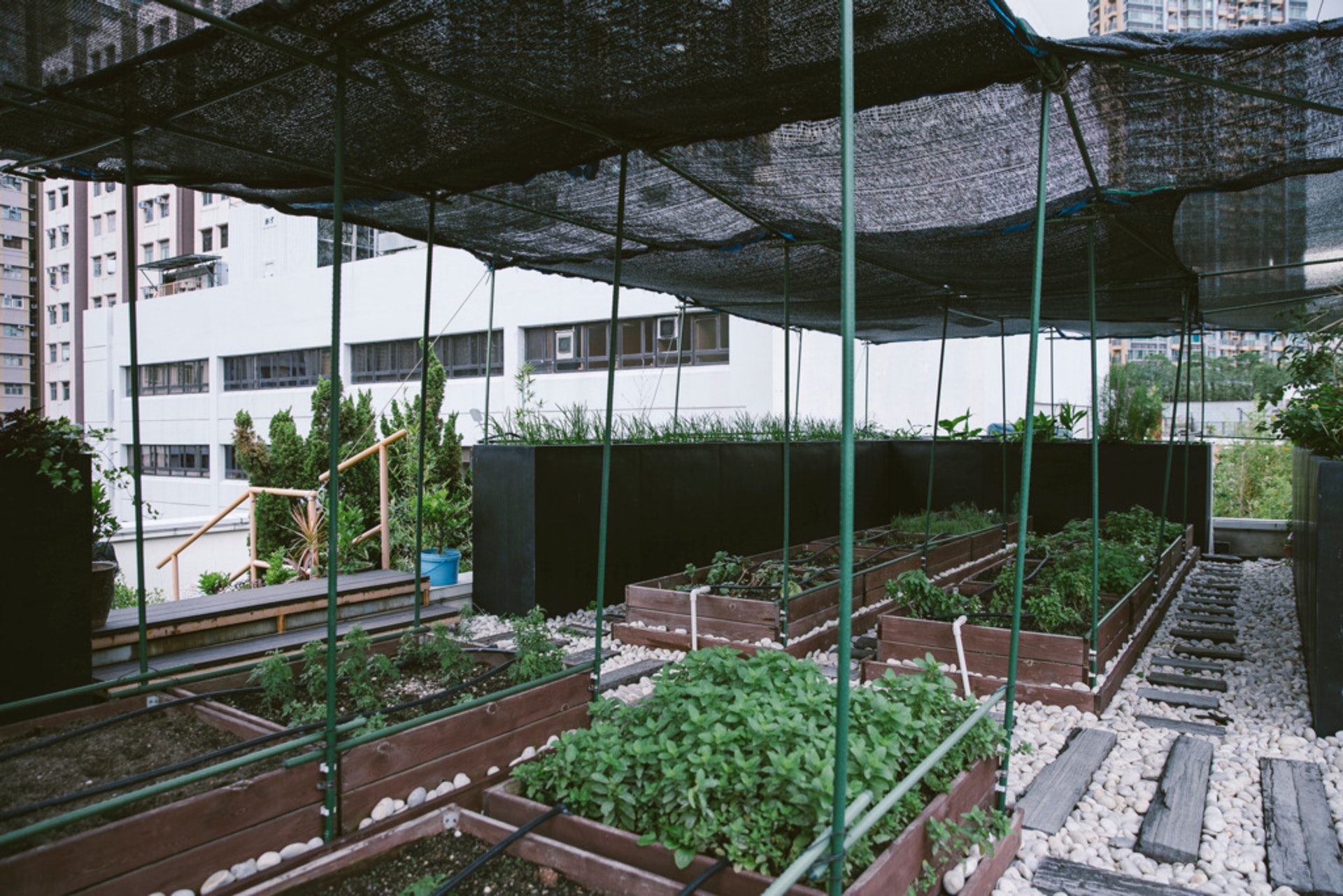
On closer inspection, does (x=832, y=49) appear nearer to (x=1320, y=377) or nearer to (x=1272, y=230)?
(x=1272, y=230)

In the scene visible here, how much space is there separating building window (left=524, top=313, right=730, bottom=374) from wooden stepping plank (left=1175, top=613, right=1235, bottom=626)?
861 cm

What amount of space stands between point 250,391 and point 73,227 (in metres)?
21.8

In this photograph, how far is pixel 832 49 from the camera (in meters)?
2.44

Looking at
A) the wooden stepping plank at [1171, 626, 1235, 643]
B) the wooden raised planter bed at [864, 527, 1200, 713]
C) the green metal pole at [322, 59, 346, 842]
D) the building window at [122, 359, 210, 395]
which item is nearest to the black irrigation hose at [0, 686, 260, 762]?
the green metal pole at [322, 59, 346, 842]

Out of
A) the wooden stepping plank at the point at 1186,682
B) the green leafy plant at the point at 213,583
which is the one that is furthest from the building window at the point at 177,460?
the wooden stepping plank at the point at 1186,682

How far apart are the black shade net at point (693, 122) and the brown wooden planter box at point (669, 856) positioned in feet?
7.09

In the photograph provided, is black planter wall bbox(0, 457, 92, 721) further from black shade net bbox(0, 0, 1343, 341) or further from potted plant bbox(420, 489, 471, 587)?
potted plant bbox(420, 489, 471, 587)

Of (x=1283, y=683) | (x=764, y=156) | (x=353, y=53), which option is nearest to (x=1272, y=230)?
(x=1283, y=683)

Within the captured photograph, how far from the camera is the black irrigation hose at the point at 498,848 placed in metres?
1.82

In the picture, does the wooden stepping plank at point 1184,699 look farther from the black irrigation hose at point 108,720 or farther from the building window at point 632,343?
the building window at point 632,343

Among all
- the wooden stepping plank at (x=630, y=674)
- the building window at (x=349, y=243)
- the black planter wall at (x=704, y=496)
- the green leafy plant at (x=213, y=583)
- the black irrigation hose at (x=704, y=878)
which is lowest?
the green leafy plant at (x=213, y=583)

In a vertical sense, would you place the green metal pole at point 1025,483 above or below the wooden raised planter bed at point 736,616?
above

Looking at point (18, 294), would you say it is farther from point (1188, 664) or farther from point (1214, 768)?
point (1214, 768)

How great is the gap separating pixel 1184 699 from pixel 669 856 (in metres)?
3.40
